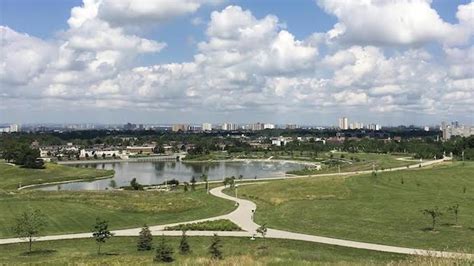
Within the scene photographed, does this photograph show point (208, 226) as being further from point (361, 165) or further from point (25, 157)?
point (25, 157)

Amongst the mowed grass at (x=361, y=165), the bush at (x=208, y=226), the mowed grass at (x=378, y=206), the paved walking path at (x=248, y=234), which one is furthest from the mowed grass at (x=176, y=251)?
the mowed grass at (x=361, y=165)

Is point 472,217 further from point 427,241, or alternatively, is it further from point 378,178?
point 378,178

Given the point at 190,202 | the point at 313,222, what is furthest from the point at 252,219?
the point at 190,202

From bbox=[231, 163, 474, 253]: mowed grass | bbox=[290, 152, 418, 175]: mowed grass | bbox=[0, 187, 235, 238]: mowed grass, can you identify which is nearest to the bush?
bbox=[231, 163, 474, 253]: mowed grass

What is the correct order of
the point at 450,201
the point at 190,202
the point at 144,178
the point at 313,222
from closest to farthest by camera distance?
the point at 313,222 < the point at 450,201 < the point at 190,202 < the point at 144,178

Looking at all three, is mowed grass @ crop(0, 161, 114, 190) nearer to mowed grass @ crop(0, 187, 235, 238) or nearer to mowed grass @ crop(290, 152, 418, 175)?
mowed grass @ crop(0, 187, 235, 238)

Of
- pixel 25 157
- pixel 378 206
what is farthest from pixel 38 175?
pixel 378 206

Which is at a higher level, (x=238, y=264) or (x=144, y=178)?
(x=238, y=264)
